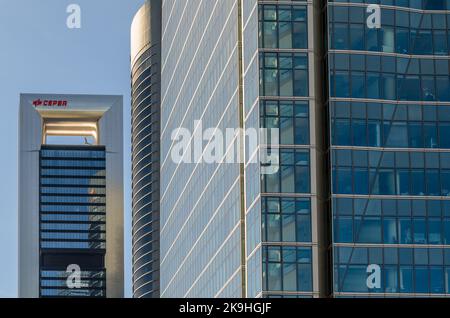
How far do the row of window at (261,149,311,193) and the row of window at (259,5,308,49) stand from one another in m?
8.88

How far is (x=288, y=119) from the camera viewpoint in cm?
10444

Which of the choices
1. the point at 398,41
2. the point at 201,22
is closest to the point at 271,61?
the point at 398,41

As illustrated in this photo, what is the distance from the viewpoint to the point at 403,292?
331 feet

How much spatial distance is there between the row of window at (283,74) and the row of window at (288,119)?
0.93 metres

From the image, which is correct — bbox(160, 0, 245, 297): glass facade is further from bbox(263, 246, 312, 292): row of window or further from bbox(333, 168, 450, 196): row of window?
bbox(333, 168, 450, 196): row of window

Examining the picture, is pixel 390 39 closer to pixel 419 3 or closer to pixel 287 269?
pixel 419 3

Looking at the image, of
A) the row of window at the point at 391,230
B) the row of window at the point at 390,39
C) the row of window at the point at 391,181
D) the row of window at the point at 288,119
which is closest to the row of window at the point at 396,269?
the row of window at the point at 391,230

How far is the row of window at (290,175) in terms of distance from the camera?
101500mm

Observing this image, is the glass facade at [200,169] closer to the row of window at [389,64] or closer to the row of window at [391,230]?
the row of window at [391,230]

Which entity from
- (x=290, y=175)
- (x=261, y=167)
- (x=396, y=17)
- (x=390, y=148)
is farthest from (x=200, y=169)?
(x=396, y=17)

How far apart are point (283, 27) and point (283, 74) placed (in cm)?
386

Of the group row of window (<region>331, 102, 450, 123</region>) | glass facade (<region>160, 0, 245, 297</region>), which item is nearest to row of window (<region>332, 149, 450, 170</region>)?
row of window (<region>331, 102, 450, 123</region>)
